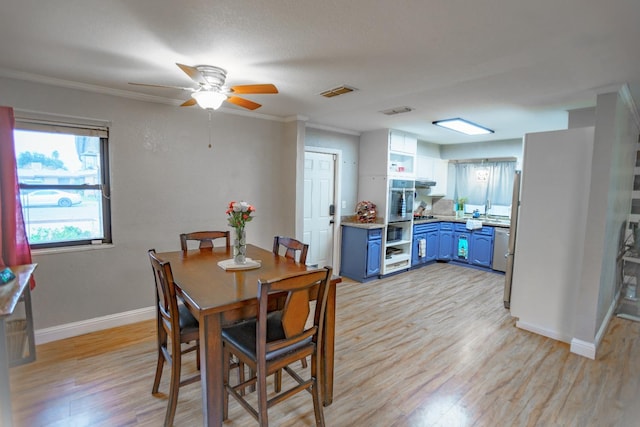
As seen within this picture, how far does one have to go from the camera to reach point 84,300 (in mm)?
3105

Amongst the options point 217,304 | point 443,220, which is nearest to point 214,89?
point 217,304

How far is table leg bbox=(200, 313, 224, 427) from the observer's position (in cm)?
163

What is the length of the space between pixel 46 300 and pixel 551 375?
14.6ft

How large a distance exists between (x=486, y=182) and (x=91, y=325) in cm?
647

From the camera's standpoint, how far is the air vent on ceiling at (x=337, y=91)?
2953 mm

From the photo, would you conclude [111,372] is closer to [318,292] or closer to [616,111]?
[318,292]

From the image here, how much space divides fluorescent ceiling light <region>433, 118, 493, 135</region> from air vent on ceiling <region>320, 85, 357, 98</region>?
1.82 meters

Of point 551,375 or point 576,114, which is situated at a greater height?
point 576,114

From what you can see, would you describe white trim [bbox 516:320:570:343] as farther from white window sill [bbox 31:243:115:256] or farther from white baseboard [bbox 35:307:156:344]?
white window sill [bbox 31:243:115:256]

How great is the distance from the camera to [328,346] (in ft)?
6.91

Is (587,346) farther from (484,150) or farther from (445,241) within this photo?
(484,150)

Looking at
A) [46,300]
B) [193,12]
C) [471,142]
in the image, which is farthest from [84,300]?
[471,142]

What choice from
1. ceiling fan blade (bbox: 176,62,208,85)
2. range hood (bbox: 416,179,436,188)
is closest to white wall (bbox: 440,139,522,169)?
range hood (bbox: 416,179,436,188)

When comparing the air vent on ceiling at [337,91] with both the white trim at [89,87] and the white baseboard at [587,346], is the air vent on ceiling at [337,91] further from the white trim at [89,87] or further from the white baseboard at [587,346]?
the white baseboard at [587,346]
